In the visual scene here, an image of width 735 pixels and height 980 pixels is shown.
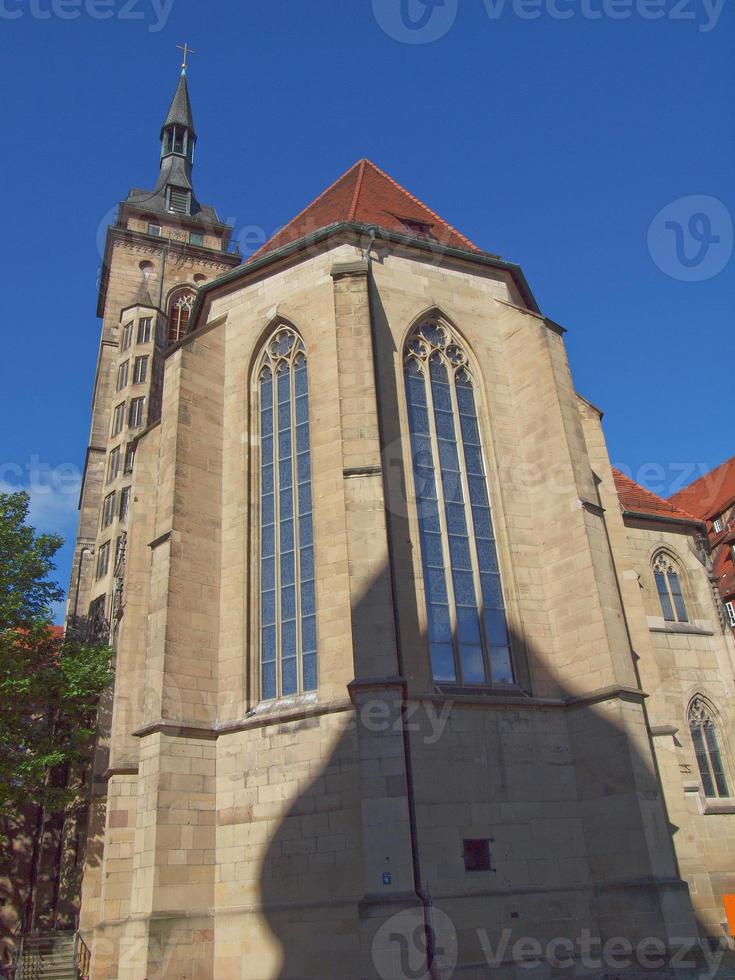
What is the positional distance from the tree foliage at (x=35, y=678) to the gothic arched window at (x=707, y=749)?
1322 centimetres

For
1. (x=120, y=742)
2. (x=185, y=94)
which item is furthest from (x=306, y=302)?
(x=185, y=94)

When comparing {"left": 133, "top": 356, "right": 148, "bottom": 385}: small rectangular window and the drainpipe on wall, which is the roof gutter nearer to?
the drainpipe on wall

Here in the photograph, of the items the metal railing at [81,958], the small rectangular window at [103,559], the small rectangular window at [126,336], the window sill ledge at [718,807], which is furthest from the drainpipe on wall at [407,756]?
the small rectangular window at [126,336]

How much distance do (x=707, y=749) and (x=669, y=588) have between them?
380cm

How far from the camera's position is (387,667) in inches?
438

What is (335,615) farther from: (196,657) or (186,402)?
(186,402)

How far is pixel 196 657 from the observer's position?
13.1 m

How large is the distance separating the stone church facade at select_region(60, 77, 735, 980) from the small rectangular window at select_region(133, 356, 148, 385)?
12.9 meters

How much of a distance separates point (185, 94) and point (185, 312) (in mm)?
17183

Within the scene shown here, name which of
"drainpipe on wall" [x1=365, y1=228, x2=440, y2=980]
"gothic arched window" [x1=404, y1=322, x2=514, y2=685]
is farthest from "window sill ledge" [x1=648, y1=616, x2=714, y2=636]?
"drainpipe on wall" [x1=365, y1=228, x2=440, y2=980]

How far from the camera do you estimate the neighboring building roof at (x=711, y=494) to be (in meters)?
30.1

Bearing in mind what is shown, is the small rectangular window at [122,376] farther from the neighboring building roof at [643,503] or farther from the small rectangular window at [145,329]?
the neighboring building roof at [643,503]

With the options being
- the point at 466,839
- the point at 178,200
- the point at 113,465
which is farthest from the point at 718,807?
the point at 178,200

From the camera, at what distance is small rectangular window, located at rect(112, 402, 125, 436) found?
29.1m
